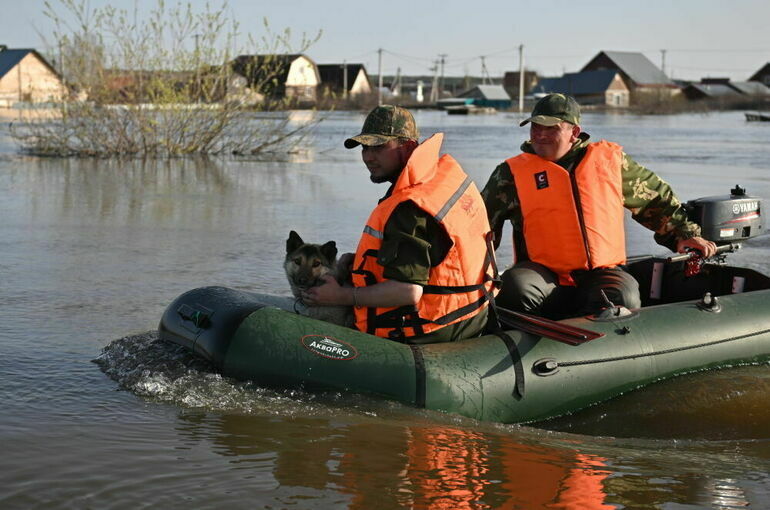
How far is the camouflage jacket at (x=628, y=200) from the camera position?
18.0 ft

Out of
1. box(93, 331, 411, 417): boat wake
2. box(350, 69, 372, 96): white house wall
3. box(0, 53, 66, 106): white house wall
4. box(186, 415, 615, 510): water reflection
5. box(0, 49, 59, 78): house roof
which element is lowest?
box(186, 415, 615, 510): water reflection

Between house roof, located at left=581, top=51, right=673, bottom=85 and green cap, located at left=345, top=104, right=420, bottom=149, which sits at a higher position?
house roof, located at left=581, top=51, right=673, bottom=85

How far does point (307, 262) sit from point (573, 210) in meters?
1.52

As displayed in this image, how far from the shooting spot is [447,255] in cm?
450

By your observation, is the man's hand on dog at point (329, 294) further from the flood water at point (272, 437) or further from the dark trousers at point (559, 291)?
the dark trousers at point (559, 291)

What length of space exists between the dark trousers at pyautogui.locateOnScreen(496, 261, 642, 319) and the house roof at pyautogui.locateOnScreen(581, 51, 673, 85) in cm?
8809

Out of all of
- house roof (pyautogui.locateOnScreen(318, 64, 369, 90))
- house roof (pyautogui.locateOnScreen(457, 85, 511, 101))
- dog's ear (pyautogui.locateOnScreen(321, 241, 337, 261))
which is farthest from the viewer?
house roof (pyautogui.locateOnScreen(457, 85, 511, 101))

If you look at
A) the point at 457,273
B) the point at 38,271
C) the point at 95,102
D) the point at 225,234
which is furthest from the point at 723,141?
the point at 457,273

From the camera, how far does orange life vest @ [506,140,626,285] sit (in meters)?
5.29

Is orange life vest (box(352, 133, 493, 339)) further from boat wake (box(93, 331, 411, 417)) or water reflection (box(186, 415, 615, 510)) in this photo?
water reflection (box(186, 415, 615, 510))

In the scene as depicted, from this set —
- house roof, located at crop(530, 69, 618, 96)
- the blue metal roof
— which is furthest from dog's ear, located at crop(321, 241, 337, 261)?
house roof, located at crop(530, 69, 618, 96)

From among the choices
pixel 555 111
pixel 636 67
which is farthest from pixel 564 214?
pixel 636 67

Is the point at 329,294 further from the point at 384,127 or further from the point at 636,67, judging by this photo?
the point at 636,67

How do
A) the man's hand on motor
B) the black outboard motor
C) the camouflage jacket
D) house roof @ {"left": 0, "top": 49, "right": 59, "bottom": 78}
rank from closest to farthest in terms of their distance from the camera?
the camouflage jacket, the man's hand on motor, the black outboard motor, house roof @ {"left": 0, "top": 49, "right": 59, "bottom": 78}
